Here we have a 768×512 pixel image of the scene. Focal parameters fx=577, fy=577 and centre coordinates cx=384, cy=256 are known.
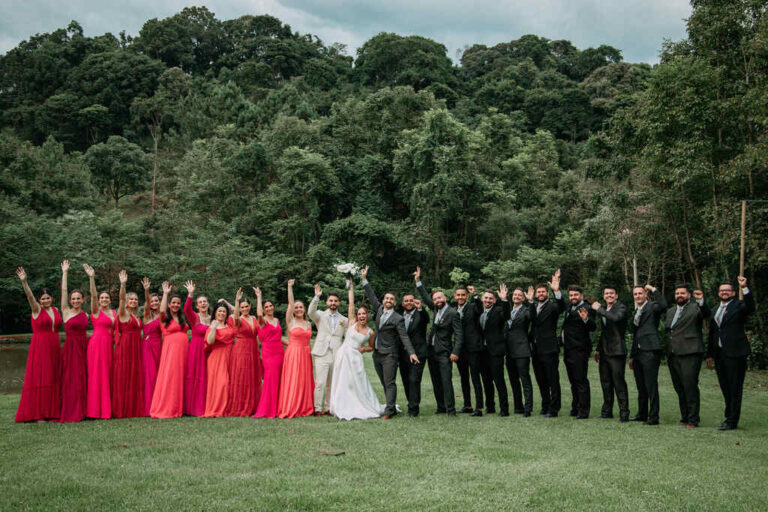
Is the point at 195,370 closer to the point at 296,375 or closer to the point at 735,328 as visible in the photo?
the point at 296,375

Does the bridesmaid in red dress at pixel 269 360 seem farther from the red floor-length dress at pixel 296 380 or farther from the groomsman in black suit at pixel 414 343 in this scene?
the groomsman in black suit at pixel 414 343

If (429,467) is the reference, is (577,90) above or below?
above

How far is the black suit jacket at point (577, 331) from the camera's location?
8.88m

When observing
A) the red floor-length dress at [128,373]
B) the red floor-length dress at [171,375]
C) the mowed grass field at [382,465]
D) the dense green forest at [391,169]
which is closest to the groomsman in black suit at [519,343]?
the mowed grass field at [382,465]

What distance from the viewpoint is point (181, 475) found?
555 centimetres

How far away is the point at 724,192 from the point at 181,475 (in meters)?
18.0

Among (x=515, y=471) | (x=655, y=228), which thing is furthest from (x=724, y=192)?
(x=515, y=471)

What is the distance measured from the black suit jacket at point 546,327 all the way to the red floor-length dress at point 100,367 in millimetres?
6625

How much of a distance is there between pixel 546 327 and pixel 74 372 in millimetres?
7241

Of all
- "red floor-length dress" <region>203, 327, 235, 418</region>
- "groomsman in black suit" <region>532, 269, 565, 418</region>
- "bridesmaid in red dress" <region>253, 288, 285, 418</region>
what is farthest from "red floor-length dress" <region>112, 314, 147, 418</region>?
"groomsman in black suit" <region>532, 269, 565, 418</region>

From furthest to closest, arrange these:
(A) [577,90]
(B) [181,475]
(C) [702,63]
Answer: (A) [577,90] < (C) [702,63] < (B) [181,475]

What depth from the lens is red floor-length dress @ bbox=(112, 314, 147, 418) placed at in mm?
8844

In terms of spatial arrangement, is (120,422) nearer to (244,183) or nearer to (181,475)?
(181,475)

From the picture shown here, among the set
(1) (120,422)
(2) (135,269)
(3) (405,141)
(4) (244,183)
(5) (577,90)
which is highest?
(5) (577,90)
